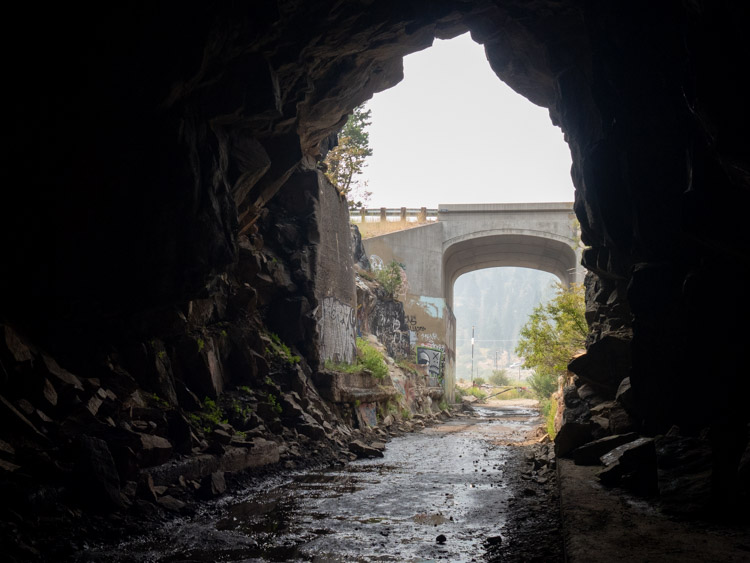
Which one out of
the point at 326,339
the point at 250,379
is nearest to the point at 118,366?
the point at 250,379

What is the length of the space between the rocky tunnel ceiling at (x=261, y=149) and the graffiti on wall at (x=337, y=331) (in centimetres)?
527

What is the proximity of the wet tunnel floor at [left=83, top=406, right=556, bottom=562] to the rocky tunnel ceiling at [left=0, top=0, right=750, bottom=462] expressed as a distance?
2.55 m

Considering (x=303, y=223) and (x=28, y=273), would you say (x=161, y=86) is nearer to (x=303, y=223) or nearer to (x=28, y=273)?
(x=28, y=273)

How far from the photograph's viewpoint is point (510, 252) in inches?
1511

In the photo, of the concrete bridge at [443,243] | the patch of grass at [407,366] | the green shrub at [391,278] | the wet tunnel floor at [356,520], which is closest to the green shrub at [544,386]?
the concrete bridge at [443,243]

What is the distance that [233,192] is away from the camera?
10.3 m

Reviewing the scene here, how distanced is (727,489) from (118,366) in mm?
7355

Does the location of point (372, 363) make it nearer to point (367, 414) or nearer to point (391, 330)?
point (367, 414)

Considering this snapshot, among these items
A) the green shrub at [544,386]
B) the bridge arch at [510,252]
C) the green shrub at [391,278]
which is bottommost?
the green shrub at [544,386]

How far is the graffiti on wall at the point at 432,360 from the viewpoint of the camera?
3055 centimetres

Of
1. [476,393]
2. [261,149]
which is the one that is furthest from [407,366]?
[476,393]

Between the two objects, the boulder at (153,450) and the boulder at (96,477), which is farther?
the boulder at (153,450)

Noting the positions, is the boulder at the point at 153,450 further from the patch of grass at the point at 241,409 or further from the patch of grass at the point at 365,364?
the patch of grass at the point at 365,364

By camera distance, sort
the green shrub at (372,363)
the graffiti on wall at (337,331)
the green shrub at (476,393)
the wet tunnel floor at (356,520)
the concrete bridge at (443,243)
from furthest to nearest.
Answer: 1. the green shrub at (476,393)
2. the concrete bridge at (443,243)
3. the green shrub at (372,363)
4. the graffiti on wall at (337,331)
5. the wet tunnel floor at (356,520)
